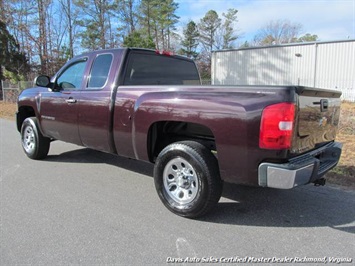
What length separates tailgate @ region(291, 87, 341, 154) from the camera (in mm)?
2994

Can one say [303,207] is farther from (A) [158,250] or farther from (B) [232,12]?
(B) [232,12]

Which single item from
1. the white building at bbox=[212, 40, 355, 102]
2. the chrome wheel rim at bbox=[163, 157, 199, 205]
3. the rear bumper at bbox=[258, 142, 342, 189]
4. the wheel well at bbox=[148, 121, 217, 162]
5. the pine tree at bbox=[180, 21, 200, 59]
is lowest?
the chrome wheel rim at bbox=[163, 157, 199, 205]

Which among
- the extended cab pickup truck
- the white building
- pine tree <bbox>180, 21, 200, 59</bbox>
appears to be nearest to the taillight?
the extended cab pickup truck

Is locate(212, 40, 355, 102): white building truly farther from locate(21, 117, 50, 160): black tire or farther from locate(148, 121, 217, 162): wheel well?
locate(21, 117, 50, 160): black tire

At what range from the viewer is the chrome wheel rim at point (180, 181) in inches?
139

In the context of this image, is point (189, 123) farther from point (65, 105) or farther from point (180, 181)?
point (65, 105)

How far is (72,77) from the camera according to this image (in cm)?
532

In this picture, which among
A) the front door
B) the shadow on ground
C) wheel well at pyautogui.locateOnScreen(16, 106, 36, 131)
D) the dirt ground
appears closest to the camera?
the shadow on ground

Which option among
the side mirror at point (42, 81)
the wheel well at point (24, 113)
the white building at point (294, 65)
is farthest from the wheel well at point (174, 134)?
the white building at point (294, 65)

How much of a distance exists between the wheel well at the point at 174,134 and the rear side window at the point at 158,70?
897 mm

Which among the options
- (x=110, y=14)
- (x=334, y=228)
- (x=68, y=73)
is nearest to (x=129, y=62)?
(x=68, y=73)

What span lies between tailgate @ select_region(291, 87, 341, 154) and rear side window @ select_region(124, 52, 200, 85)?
7.76ft

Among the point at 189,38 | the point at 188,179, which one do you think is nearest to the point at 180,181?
the point at 188,179

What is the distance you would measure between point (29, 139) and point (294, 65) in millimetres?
24025
